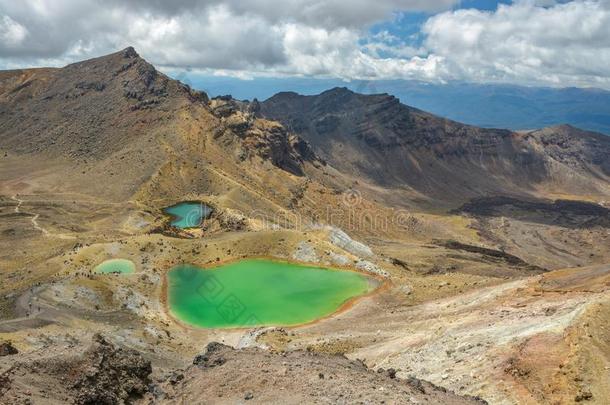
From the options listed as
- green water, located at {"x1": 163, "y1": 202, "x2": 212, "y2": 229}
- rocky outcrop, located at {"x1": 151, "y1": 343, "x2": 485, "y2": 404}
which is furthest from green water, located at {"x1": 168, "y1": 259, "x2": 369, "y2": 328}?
green water, located at {"x1": 163, "y1": 202, "x2": 212, "y2": 229}

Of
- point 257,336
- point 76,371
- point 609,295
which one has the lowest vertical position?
point 257,336

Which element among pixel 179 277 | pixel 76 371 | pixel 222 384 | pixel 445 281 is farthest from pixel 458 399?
pixel 179 277

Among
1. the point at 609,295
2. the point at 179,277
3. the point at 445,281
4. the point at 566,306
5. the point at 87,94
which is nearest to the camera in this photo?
the point at 609,295

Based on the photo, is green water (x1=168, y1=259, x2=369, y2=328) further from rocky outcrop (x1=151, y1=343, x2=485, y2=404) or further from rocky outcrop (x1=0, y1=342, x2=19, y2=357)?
rocky outcrop (x1=0, y1=342, x2=19, y2=357)

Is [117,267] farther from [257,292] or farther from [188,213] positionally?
[188,213]

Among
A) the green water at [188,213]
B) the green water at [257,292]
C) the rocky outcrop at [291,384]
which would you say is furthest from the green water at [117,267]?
the green water at [188,213]

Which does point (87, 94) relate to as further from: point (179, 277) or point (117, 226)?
point (179, 277)

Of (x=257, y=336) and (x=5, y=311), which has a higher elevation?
(x=5, y=311)
